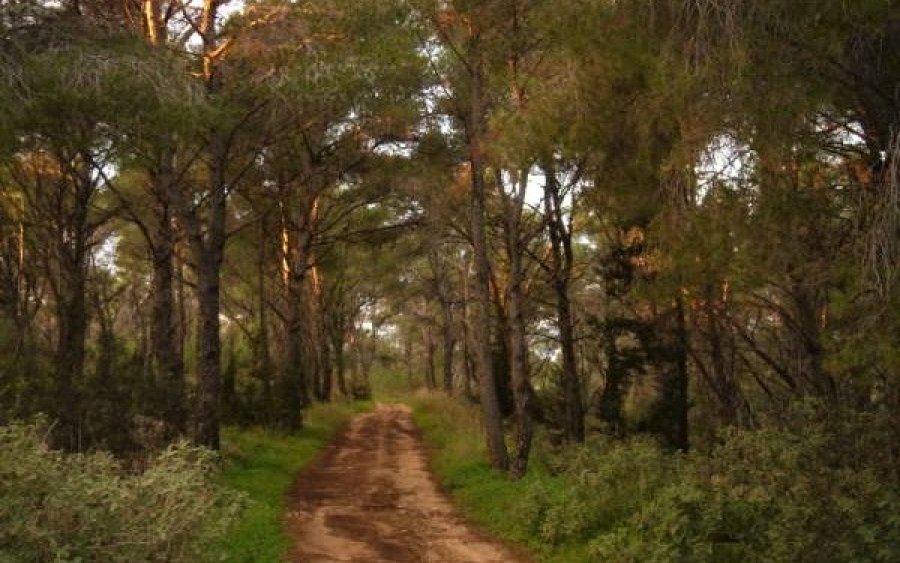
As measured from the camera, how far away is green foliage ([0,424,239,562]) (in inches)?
189

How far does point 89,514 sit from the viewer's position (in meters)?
5.16

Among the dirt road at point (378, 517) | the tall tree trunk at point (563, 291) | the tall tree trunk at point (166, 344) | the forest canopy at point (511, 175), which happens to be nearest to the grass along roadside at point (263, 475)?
the dirt road at point (378, 517)

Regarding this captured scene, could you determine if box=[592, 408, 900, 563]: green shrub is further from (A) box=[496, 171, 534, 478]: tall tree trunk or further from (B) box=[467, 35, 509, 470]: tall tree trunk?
(B) box=[467, 35, 509, 470]: tall tree trunk

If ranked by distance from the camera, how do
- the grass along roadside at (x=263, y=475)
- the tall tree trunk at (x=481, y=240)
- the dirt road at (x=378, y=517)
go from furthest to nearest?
the tall tree trunk at (x=481, y=240), the dirt road at (x=378, y=517), the grass along roadside at (x=263, y=475)

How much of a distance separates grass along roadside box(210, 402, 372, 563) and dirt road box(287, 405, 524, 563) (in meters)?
0.28

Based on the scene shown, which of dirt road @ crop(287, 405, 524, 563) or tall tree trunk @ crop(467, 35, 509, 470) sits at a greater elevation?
tall tree trunk @ crop(467, 35, 509, 470)

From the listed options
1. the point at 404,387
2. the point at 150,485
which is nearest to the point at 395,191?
the point at 150,485

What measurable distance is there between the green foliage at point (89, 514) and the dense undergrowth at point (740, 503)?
4325 millimetres

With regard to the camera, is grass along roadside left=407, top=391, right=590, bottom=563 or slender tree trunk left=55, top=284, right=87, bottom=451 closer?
grass along roadside left=407, top=391, right=590, bottom=563

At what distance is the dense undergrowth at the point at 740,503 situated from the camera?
23.4 ft

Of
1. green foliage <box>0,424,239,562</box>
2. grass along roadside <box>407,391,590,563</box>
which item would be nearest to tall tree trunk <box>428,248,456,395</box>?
grass along roadside <box>407,391,590,563</box>

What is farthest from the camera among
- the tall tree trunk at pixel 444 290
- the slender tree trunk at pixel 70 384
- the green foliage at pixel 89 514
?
the tall tree trunk at pixel 444 290

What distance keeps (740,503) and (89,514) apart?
18.8ft

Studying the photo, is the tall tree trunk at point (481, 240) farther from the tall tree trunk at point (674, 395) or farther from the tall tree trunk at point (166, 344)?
the tall tree trunk at point (674, 395)
